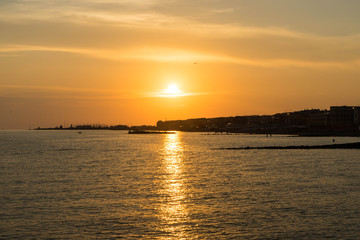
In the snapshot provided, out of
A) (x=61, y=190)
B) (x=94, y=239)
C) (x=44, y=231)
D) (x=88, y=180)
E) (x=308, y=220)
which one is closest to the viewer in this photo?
(x=94, y=239)

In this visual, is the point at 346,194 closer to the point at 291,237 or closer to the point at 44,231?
the point at 291,237

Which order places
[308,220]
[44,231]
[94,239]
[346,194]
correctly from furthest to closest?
[346,194], [308,220], [44,231], [94,239]

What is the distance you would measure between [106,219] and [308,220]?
14.9 metres

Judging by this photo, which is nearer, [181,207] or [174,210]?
[174,210]

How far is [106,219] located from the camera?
32969 millimetres

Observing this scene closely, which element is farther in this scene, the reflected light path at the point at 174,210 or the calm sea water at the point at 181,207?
the reflected light path at the point at 174,210

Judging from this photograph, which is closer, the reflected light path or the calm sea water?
the calm sea water

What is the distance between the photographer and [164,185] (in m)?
52.9

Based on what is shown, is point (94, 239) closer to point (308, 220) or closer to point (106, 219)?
point (106, 219)

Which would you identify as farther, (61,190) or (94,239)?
(61,190)

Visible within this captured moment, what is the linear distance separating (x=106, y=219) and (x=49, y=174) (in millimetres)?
35503

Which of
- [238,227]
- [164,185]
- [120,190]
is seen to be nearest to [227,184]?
[164,185]

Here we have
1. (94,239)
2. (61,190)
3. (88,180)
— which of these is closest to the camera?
(94,239)

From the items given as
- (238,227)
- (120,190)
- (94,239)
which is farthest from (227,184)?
(94,239)
